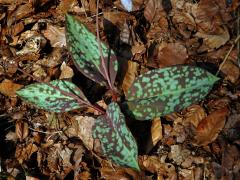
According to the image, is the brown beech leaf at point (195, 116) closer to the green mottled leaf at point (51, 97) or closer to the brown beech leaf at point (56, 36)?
the green mottled leaf at point (51, 97)

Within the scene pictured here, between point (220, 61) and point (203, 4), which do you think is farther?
point (203, 4)

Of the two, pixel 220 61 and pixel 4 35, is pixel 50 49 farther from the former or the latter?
pixel 220 61

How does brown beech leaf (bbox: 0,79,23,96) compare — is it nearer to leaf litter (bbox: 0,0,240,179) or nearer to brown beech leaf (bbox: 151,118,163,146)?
leaf litter (bbox: 0,0,240,179)

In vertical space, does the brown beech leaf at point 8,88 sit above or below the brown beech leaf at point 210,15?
below

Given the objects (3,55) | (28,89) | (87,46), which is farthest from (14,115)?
(87,46)

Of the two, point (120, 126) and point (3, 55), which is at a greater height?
point (3, 55)

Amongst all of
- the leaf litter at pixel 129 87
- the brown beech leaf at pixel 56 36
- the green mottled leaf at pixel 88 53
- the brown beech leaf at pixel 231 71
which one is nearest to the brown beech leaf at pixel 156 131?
the leaf litter at pixel 129 87
